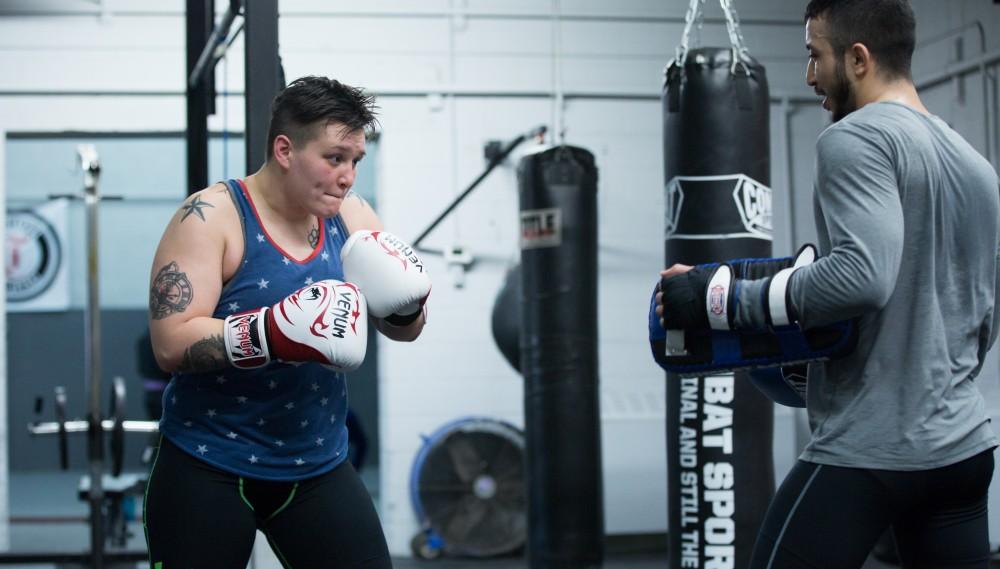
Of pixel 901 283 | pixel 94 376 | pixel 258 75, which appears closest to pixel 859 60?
pixel 901 283

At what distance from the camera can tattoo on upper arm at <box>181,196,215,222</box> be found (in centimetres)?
182

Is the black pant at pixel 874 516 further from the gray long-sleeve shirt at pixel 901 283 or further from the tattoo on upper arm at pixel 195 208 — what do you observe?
the tattoo on upper arm at pixel 195 208

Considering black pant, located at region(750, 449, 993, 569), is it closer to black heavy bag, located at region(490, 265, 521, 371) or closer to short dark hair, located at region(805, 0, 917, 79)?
short dark hair, located at region(805, 0, 917, 79)

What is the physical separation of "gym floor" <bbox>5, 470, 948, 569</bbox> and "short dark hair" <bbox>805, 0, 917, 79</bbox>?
1.87 metres

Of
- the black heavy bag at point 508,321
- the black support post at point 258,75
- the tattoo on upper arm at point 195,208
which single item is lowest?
the black heavy bag at point 508,321

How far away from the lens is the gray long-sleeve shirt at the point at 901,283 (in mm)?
1506

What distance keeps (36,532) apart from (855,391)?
19.8 feet

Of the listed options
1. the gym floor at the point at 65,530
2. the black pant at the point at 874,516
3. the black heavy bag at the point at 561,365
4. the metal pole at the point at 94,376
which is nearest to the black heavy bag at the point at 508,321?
the black heavy bag at the point at 561,365

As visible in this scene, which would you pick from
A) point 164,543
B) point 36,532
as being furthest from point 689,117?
point 36,532

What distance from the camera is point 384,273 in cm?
187

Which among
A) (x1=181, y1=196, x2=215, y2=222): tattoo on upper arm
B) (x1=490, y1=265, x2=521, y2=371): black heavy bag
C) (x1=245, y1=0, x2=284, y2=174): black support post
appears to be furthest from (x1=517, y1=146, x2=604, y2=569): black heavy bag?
(x1=181, y1=196, x2=215, y2=222): tattoo on upper arm

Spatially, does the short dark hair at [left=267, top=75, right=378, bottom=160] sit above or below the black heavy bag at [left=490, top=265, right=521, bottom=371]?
above

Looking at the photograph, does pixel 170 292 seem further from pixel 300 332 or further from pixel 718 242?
pixel 718 242

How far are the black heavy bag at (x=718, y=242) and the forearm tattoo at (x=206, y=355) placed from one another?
5.60ft
